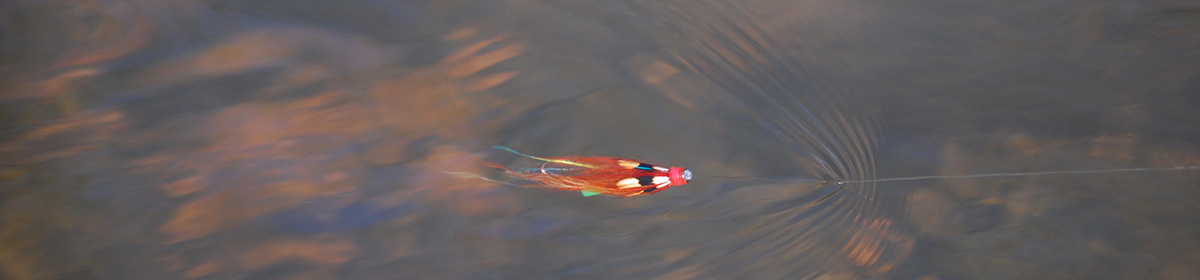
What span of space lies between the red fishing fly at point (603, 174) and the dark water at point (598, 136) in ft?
0.07

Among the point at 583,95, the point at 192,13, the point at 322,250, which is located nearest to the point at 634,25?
the point at 583,95

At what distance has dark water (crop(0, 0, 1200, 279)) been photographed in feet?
3.77

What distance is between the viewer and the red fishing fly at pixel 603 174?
1156mm

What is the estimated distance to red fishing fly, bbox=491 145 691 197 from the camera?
1.16m

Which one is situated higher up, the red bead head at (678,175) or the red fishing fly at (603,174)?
the red fishing fly at (603,174)

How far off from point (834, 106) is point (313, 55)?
1.01 meters

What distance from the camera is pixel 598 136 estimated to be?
3.84ft

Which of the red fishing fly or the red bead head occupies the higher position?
the red fishing fly

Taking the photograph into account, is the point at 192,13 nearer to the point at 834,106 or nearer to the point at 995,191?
the point at 834,106

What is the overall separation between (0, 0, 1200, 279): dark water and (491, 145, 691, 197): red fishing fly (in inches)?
0.8

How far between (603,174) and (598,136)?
0.23 ft

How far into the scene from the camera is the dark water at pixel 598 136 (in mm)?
1149

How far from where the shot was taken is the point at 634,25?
1.25 metres

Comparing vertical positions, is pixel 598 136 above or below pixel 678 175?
above
